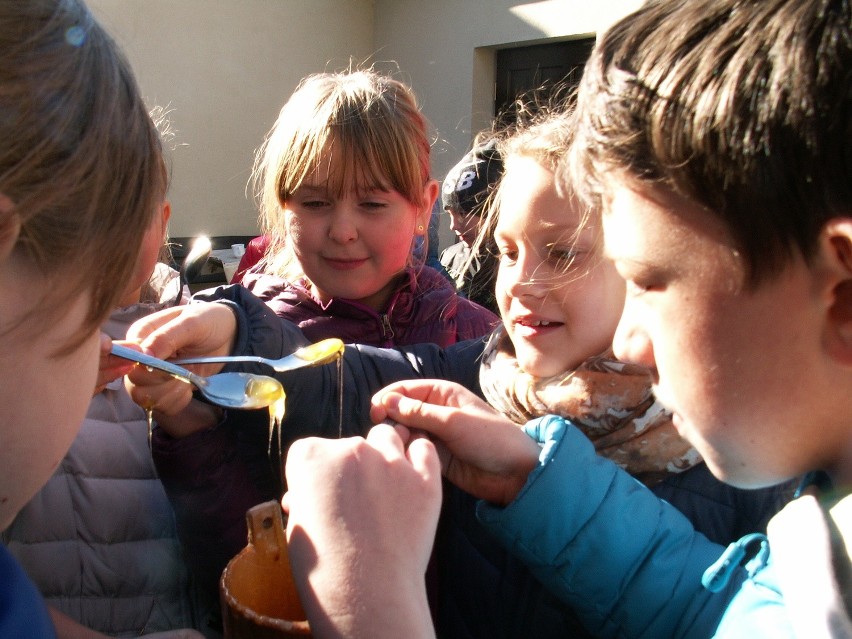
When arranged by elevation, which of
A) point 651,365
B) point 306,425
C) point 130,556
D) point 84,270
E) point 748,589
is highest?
point 84,270

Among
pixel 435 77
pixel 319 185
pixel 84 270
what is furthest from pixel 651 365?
pixel 435 77

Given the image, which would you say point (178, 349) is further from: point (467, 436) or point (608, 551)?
point (608, 551)

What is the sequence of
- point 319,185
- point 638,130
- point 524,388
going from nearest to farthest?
point 638,130
point 524,388
point 319,185

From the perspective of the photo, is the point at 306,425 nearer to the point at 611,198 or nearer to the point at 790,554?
Result: the point at 611,198

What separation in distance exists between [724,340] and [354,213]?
1353mm

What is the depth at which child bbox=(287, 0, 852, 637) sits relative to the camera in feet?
2.14

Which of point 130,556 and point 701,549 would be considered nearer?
point 701,549

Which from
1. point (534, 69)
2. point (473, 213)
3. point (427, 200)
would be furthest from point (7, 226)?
point (534, 69)

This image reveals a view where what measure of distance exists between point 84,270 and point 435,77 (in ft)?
22.5

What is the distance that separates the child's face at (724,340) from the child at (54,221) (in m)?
0.56

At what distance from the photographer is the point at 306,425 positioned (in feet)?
4.95

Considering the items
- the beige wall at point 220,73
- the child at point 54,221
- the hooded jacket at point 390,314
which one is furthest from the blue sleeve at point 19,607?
the beige wall at point 220,73

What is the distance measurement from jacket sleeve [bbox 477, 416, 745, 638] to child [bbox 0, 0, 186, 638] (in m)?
0.64

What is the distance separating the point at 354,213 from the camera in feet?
6.47
